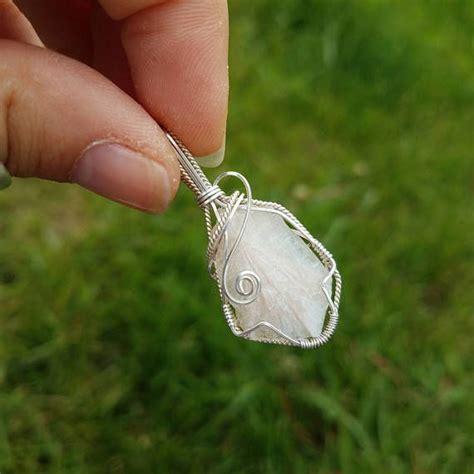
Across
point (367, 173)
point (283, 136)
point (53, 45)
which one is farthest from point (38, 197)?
point (367, 173)

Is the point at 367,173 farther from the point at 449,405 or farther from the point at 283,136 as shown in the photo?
the point at 449,405

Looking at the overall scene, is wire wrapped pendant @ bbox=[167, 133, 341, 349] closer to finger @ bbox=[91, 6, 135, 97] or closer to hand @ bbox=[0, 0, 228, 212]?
hand @ bbox=[0, 0, 228, 212]

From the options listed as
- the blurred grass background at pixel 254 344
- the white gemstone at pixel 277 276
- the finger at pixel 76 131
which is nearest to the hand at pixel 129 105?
the finger at pixel 76 131

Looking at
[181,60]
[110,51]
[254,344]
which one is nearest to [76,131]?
[181,60]

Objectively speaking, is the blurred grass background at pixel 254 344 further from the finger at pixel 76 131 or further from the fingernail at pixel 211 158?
the finger at pixel 76 131

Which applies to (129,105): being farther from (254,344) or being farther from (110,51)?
(254,344)

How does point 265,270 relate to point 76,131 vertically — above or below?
below
